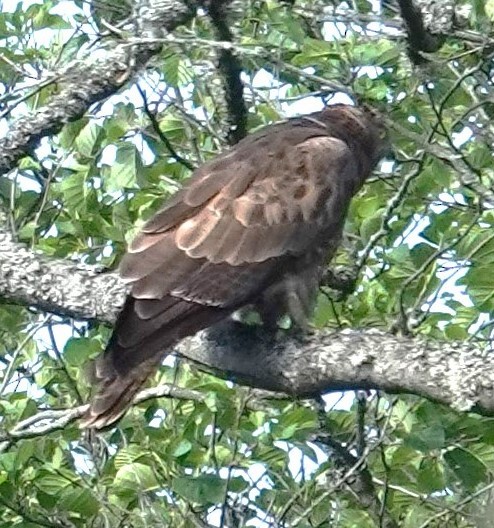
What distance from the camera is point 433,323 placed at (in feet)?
17.3

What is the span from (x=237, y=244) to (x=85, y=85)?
2.32 feet

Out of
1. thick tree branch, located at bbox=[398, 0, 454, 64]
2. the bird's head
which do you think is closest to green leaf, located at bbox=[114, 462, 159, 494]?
the bird's head

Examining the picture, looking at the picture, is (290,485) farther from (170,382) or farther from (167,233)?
(167,233)

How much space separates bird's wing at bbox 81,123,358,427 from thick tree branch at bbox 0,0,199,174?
1.45 ft

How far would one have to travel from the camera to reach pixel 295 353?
168 inches

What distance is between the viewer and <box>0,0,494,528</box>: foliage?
4.73 meters

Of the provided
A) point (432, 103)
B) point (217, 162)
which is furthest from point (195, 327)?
point (432, 103)

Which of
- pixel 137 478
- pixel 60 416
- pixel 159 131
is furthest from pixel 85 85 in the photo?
pixel 137 478

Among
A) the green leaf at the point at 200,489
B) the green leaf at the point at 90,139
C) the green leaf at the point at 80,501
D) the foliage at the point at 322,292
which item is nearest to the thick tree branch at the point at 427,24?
the foliage at the point at 322,292

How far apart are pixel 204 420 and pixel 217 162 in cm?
87

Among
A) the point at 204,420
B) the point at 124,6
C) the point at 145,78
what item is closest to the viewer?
the point at 204,420

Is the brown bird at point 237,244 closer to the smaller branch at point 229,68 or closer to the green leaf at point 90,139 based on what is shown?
the smaller branch at point 229,68

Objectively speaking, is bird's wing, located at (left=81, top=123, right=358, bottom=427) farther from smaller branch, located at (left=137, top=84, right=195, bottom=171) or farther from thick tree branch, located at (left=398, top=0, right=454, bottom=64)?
thick tree branch, located at (left=398, top=0, right=454, bottom=64)

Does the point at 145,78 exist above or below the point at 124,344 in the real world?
above
